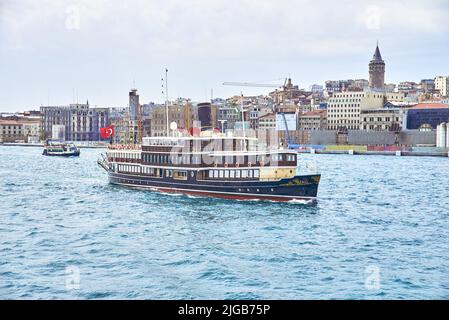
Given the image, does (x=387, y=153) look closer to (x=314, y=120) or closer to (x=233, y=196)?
(x=314, y=120)

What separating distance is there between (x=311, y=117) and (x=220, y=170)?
47.2 metres

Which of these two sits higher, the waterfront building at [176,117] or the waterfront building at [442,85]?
the waterfront building at [442,85]

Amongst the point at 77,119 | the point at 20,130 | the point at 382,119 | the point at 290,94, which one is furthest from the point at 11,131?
the point at 382,119

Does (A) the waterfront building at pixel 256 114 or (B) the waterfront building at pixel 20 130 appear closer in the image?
(A) the waterfront building at pixel 256 114

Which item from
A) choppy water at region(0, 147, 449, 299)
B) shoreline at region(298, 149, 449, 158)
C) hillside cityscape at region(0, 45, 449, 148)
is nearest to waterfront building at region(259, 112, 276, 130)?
hillside cityscape at region(0, 45, 449, 148)

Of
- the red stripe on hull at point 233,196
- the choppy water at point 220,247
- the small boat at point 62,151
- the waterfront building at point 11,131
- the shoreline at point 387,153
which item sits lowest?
the choppy water at point 220,247

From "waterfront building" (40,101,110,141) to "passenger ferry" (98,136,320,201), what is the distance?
189 feet

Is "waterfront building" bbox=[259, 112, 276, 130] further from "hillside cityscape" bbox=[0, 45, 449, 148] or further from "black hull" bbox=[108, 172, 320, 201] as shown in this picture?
"black hull" bbox=[108, 172, 320, 201]

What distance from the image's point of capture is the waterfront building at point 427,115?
5022 centimetres

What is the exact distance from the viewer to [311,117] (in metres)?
62.6

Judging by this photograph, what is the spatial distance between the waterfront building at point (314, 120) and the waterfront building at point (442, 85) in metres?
13.1

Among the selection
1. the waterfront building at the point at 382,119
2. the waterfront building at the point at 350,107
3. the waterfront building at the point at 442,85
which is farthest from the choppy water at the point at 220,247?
the waterfront building at the point at 442,85

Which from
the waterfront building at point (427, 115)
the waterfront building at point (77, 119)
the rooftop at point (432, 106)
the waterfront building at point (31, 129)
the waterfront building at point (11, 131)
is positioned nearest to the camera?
the waterfront building at point (427, 115)

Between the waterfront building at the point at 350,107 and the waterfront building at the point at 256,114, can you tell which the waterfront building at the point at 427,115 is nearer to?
the waterfront building at the point at 350,107
